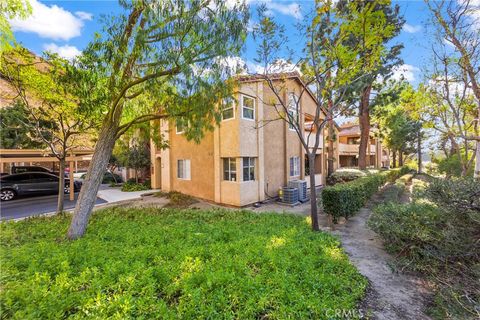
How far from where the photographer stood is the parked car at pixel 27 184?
1264cm

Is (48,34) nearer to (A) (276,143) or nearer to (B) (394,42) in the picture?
(A) (276,143)

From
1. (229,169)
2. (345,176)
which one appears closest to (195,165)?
(229,169)

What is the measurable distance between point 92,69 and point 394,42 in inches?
663

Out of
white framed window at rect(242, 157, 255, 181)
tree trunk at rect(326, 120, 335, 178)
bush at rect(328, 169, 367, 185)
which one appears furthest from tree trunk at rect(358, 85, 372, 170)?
white framed window at rect(242, 157, 255, 181)

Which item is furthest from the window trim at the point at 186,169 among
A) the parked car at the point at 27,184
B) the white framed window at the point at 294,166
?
the parked car at the point at 27,184

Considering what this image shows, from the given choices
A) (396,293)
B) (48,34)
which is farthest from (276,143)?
(48,34)

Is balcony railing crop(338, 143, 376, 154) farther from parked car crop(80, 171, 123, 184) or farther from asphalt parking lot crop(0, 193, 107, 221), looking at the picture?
parked car crop(80, 171, 123, 184)

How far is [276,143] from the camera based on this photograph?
42.1 ft

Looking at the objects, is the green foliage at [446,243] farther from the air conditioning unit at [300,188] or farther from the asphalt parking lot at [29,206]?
the asphalt parking lot at [29,206]

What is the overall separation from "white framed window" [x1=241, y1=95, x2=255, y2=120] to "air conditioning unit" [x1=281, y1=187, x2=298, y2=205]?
4.44 metres

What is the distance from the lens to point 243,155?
33.9ft

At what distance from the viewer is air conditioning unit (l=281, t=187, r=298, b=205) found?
11516mm

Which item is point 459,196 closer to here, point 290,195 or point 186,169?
point 290,195

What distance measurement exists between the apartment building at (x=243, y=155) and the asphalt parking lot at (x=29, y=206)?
5453 millimetres
